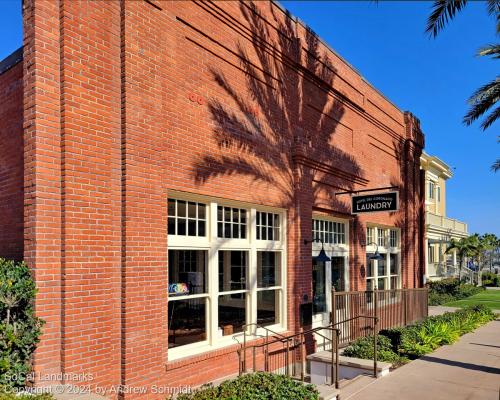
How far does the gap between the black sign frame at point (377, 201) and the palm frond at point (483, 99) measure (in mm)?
7890

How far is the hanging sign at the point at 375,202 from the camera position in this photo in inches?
450

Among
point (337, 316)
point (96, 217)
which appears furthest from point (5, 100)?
point (337, 316)

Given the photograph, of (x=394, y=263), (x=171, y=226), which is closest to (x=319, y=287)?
(x=171, y=226)

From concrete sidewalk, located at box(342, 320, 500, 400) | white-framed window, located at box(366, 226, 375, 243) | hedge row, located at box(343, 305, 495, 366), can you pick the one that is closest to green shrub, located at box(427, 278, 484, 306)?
white-framed window, located at box(366, 226, 375, 243)

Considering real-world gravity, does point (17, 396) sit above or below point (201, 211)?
below

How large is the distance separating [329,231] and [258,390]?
298 inches

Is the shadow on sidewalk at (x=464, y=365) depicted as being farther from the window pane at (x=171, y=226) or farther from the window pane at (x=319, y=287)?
the window pane at (x=171, y=226)

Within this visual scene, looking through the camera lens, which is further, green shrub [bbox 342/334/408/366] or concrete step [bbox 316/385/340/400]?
green shrub [bbox 342/334/408/366]

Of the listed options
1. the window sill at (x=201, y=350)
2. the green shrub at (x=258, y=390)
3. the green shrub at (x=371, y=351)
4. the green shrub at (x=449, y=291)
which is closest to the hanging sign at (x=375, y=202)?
the green shrub at (x=371, y=351)

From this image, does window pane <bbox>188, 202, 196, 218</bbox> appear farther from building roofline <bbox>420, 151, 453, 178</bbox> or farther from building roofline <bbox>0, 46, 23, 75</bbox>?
building roofline <bbox>420, 151, 453, 178</bbox>

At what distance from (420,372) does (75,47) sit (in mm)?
8427

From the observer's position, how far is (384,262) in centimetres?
1681

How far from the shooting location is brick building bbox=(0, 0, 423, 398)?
6.00 m

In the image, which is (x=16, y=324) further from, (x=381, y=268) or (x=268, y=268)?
(x=381, y=268)
